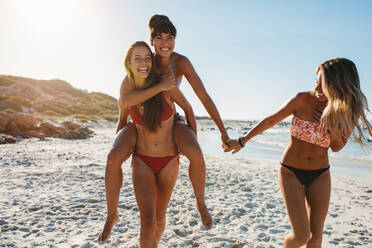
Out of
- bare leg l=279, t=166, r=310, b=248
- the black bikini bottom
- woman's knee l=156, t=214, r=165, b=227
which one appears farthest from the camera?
woman's knee l=156, t=214, r=165, b=227

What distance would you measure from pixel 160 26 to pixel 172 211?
4553mm

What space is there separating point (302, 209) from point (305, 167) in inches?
21.0

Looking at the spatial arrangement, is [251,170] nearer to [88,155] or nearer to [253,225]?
[253,225]

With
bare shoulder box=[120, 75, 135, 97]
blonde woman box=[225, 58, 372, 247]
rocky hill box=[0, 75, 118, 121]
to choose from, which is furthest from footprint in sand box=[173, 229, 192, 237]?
rocky hill box=[0, 75, 118, 121]

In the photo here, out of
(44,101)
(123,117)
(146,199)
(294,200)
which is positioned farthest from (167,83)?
(44,101)

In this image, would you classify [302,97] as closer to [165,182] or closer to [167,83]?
[167,83]

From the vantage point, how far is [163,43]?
310 cm

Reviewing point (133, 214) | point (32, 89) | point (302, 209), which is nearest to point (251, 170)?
point (133, 214)

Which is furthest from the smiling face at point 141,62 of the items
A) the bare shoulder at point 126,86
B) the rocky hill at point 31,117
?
the rocky hill at point 31,117

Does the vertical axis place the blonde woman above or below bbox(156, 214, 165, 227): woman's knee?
above

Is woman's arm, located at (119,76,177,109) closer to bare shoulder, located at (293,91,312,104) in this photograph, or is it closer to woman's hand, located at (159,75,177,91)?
woman's hand, located at (159,75,177,91)

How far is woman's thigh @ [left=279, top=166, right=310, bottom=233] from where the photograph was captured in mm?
2985

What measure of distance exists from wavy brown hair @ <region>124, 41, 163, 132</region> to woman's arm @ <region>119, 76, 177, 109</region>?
0.13m

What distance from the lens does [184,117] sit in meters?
3.46
